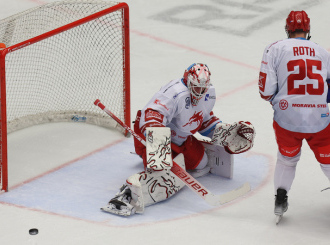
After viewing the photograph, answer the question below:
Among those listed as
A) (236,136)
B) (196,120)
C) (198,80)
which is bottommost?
(236,136)

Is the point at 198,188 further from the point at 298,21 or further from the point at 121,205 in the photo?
the point at 298,21

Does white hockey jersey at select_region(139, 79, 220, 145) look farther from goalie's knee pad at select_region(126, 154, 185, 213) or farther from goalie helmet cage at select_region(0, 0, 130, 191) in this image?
goalie helmet cage at select_region(0, 0, 130, 191)

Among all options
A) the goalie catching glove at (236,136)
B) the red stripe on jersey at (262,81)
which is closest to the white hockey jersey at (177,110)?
the goalie catching glove at (236,136)

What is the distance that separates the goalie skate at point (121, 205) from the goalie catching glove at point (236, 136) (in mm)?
731

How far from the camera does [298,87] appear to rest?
17.0 ft

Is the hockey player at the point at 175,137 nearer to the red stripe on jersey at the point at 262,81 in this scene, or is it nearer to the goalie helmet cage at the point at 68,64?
the red stripe on jersey at the point at 262,81

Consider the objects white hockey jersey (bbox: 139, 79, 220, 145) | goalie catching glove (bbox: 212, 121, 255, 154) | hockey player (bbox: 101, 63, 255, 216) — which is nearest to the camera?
hockey player (bbox: 101, 63, 255, 216)

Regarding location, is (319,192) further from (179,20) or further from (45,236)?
(179,20)

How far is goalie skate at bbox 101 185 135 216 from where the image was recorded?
5.46 meters

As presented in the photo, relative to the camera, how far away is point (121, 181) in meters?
5.95

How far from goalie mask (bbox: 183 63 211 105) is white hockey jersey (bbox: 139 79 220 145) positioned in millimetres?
58

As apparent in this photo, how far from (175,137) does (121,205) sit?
1.95 ft

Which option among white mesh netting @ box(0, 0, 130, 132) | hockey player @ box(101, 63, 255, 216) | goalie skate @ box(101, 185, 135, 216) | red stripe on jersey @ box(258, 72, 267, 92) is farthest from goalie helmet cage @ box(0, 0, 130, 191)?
red stripe on jersey @ box(258, 72, 267, 92)

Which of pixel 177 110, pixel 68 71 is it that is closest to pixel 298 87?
pixel 177 110
